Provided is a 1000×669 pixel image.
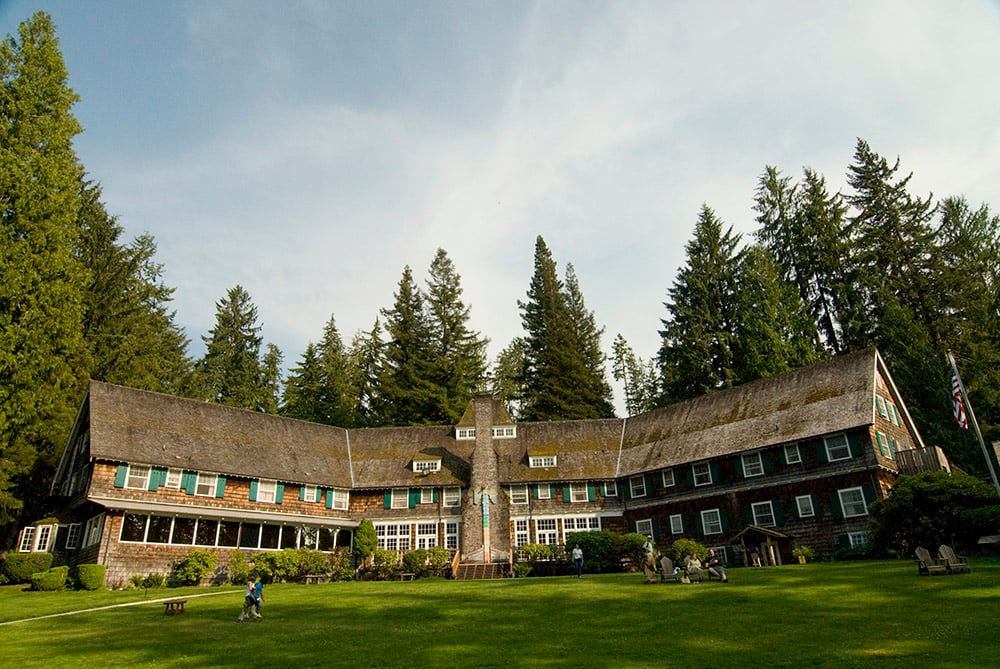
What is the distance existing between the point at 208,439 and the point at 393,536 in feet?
40.9

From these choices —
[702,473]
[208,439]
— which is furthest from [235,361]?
[702,473]

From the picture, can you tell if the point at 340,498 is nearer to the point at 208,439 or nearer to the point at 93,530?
the point at 208,439

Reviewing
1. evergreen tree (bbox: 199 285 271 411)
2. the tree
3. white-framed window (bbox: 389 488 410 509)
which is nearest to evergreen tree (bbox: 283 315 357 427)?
evergreen tree (bbox: 199 285 271 411)

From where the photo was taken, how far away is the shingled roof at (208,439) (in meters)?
36.0

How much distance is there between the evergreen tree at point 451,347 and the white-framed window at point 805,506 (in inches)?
1198

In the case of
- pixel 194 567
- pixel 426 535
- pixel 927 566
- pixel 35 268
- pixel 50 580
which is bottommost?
pixel 927 566

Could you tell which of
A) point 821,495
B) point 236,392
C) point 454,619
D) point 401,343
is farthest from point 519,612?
point 236,392

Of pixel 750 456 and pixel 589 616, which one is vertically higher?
pixel 750 456

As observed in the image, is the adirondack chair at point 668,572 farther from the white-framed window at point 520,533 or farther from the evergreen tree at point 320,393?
the evergreen tree at point 320,393

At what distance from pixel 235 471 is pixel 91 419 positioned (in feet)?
25.4

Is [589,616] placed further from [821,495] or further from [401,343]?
A: [401,343]

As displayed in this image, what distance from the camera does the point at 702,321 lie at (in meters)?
58.4

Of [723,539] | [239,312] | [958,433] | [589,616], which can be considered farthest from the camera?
[239,312]

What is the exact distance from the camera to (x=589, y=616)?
17.8 meters
